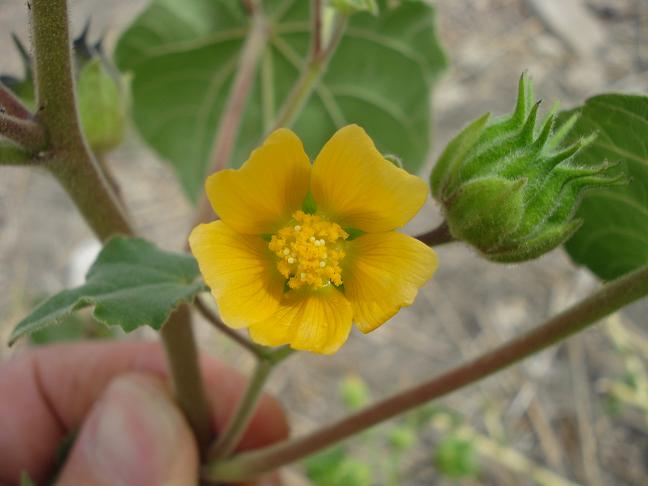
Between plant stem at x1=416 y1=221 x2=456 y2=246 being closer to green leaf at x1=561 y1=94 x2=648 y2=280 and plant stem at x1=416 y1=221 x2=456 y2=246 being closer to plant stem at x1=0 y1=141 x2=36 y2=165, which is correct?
green leaf at x1=561 y1=94 x2=648 y2=280

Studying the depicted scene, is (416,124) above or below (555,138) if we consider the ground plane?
below

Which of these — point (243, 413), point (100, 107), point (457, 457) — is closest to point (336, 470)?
point (457, 457)

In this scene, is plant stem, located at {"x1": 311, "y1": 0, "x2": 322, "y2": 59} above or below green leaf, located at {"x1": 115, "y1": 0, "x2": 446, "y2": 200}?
above

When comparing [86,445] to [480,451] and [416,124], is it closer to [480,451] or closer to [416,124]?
[416,124]

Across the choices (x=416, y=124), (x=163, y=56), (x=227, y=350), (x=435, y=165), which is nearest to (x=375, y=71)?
(x=416, y=124)

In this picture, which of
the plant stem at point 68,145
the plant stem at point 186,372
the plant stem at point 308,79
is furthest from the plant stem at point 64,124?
the plant stem at point 308,79

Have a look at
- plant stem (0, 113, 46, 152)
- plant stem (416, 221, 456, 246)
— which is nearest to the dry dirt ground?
plant stem (416, 221, 456, 246)
